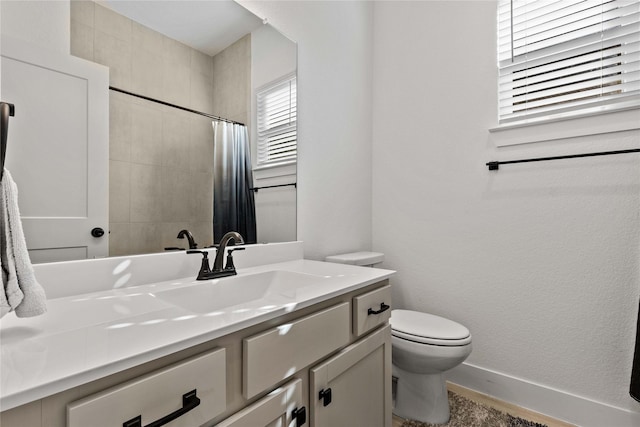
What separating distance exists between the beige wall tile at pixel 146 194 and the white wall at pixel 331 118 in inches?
29.7

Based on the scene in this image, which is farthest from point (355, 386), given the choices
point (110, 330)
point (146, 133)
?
point (146, 133)

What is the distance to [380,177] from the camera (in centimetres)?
223

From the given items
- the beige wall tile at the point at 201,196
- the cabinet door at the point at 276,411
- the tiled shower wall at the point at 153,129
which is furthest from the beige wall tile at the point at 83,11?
the cabinet door at the point at 276,411

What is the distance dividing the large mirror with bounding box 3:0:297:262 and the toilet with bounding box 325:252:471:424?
2.71 ft

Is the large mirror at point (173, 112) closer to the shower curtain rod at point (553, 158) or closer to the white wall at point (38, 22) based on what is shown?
the white wall at point (38, 22)

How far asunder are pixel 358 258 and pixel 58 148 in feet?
4.72

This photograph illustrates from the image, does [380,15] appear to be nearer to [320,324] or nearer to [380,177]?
[380,177]

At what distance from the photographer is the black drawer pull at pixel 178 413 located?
0.54 metres

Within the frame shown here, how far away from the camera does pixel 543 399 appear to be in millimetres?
1611

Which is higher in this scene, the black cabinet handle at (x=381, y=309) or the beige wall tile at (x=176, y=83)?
the beige wall tile at (x=176, y=83)

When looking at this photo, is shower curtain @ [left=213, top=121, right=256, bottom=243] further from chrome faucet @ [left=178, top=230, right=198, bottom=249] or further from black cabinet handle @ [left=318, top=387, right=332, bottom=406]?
black cabinet handle @ [left=318, top=387, right=332, bottom=406]

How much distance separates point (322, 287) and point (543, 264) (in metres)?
1.29

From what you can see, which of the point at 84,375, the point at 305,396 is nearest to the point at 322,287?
the point at 305,396

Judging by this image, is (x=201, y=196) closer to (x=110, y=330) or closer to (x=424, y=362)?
(x=110, y=330)
